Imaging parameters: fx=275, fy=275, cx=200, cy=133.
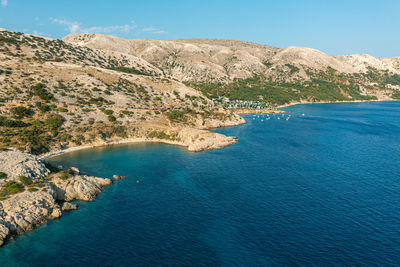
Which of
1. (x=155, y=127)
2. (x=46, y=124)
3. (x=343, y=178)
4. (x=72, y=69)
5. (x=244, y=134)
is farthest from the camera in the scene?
(x=72, y=69)

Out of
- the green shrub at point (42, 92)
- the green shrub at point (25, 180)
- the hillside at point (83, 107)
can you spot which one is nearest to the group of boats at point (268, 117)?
the hillside at point (83, 107)

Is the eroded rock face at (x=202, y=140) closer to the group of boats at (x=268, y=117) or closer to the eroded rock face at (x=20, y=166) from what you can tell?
the eroded rock face at (x=20, y=166)

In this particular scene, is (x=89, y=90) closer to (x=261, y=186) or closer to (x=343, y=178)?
(x=261, y=186)

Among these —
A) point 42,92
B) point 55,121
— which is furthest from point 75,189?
point 42,92

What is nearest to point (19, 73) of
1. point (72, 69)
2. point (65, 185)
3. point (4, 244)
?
point (72, 69)

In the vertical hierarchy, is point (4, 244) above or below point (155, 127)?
below
